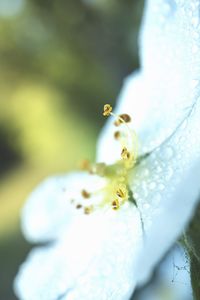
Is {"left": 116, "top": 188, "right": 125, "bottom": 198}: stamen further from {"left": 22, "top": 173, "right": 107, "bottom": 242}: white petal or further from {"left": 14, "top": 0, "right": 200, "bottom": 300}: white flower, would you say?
{"left": 22, "top": 173, "right": 107, "bottom": 242}: white petal

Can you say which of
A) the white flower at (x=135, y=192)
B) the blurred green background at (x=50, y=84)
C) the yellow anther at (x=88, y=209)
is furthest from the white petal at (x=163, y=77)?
the blurred green background at (x=50, y=84)

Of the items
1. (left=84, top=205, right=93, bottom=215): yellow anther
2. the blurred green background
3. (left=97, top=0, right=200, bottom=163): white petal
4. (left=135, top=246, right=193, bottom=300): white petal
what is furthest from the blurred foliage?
the blurred green background

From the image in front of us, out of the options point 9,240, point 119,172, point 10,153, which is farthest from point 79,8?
point 119,172

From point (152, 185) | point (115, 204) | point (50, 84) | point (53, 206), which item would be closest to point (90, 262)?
point (115, 204)

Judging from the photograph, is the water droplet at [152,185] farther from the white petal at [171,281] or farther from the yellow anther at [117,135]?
the yellow anther at [117,135]

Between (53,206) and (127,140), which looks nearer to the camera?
(127,140)

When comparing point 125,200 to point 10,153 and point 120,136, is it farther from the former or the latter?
point 10,153

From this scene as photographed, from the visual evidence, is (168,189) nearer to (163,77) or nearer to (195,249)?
(195,249)
